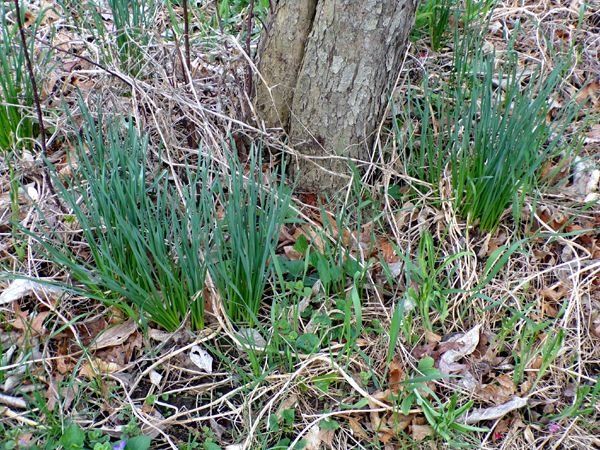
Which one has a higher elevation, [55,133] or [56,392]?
[55,133]

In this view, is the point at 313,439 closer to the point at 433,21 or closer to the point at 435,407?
the point at 435,407

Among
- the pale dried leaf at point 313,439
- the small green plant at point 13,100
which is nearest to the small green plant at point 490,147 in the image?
the pale dried leaf at point 313,439

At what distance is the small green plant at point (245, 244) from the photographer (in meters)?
1.70

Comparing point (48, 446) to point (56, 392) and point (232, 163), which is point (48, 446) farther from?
point (232, 163)

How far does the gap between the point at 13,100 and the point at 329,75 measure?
115 centimetres

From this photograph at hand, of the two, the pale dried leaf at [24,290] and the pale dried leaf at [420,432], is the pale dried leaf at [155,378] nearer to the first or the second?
the pale dried leaf at [24,290]

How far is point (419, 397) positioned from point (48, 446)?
1.00 m

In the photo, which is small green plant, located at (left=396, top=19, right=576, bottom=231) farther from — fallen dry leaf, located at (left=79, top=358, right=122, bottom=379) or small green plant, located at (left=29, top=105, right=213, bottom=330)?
fallen dry leaf, located at (left=79, top=358, right=122, bottom=379)

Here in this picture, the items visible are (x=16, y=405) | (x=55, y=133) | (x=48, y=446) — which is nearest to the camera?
(x=48, y=446)

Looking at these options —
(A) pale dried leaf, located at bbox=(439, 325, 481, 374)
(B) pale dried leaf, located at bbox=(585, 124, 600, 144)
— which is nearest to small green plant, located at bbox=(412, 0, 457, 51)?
(B) pale dried leaf, located at bbox=(585, 124, 600, 144)

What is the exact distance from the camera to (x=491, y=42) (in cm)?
278

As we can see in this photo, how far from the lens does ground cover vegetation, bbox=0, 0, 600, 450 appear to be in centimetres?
170

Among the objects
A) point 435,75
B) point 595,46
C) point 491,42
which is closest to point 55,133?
point 435,75

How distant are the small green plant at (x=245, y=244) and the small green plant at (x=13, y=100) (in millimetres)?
932
